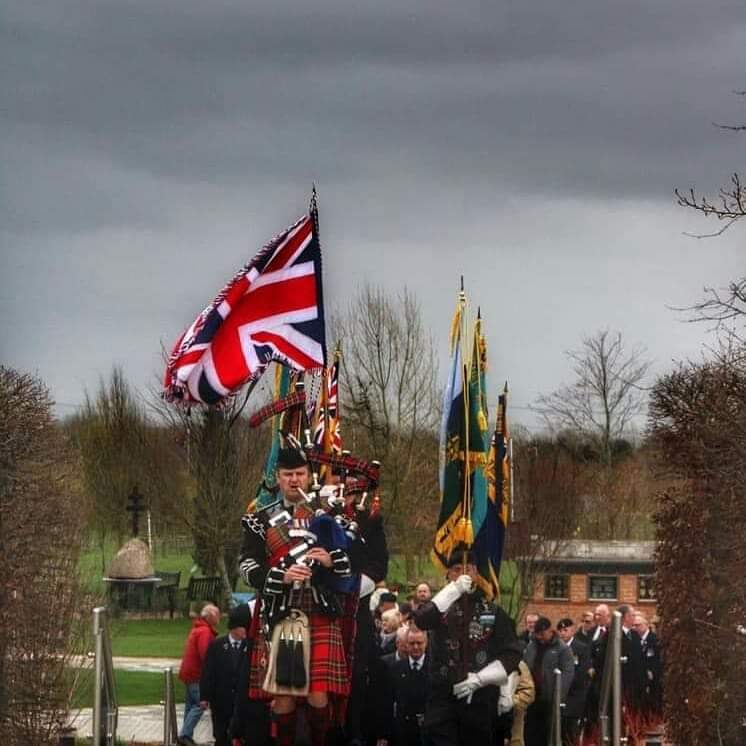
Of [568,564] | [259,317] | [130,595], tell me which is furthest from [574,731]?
[130,595]

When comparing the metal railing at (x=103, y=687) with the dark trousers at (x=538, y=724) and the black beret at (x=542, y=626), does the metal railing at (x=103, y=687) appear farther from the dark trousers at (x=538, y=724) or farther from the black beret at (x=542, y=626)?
the black beret at (x=542, y=626)

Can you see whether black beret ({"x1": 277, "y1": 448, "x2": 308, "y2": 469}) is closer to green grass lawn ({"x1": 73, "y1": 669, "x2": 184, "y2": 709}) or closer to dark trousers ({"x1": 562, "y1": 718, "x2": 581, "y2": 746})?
dark trousers ({"x1": 562, "y1": 718, "x2": 581, "y2": 746})

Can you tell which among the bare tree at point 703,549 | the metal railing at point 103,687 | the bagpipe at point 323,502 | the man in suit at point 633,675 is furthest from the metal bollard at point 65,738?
the man in suit at point 633,675

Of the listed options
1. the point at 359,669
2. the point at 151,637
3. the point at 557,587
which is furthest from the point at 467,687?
the point at 151,637

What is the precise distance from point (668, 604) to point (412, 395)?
117ft

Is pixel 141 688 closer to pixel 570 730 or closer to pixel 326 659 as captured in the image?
pixel 570 730

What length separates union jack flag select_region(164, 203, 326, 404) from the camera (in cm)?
1423

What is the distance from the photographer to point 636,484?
47375 mm

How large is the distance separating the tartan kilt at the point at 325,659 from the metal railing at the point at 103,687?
38.7 inches

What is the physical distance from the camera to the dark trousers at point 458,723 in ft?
44.2

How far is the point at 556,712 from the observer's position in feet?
48.0

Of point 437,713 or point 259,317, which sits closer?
point 437,713

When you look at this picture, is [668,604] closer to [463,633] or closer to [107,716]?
[463,633]

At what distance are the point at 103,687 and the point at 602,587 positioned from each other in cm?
2307
